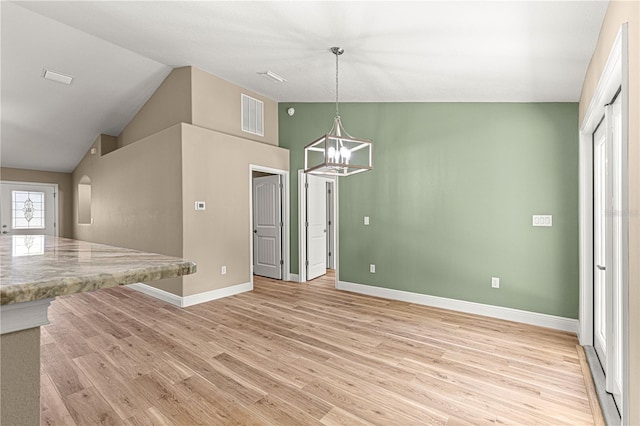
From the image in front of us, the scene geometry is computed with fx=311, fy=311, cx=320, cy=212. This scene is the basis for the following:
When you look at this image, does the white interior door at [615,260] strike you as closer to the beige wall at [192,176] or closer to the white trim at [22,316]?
the white trim at [22,316]

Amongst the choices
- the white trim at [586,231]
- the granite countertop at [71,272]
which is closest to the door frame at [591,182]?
the white trim at [586,231]

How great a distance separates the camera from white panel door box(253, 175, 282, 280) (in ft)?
19.2

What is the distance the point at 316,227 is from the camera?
5.98 m

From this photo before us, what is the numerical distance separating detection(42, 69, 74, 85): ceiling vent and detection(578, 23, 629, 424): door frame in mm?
6109

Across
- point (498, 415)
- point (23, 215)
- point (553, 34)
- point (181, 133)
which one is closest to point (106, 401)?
point (498, 415)

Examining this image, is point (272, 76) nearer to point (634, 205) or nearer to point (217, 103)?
point (217, 103)

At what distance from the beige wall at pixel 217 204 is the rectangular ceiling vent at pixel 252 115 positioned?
0.32 metres

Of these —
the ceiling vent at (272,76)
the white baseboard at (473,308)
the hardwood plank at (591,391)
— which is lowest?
the hardwood plank at (591,391)

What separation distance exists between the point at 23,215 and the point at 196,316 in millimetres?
7071

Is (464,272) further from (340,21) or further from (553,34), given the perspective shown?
(340,21)

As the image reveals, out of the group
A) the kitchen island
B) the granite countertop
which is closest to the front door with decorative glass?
the granite countertop

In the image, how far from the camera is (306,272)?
571 cm

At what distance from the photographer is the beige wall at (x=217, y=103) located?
4.46 m

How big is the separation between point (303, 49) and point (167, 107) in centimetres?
263
